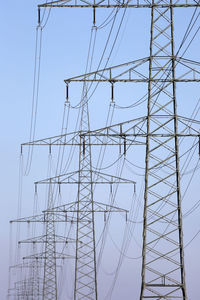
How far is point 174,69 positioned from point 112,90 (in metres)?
2.86

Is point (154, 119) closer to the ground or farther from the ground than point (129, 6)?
closer to the ground

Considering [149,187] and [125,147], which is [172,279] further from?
[125,147]

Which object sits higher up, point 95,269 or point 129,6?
point 129,6

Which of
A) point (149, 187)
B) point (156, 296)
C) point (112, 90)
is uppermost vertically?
point (112, 90)

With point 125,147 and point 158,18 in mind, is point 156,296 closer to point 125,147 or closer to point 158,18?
point 125,147

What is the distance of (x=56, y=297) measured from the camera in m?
59.6

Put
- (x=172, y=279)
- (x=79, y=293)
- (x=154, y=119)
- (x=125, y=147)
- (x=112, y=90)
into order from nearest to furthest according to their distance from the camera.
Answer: (x=172, y=279) < (x=154, y=119) < (x=112, y=90) < (x=125, y=147) < (x=79, y=293)

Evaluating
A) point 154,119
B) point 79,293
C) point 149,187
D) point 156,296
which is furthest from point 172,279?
point 79,293

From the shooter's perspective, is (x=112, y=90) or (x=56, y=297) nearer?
(x=112, y=90)

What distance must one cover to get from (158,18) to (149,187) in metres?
7.01

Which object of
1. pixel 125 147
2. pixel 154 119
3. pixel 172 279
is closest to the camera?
pixel 172 279

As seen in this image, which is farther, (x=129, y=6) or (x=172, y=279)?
(x=129, y=6)

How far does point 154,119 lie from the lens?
2725cm

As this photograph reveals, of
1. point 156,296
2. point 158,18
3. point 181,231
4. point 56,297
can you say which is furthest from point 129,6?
point 56,297
